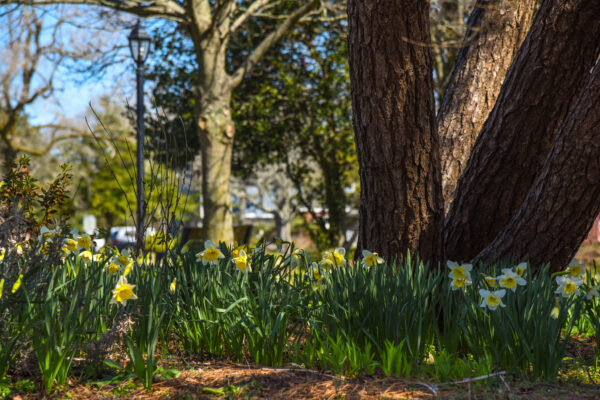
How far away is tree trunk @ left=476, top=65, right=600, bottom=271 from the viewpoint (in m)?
3.19

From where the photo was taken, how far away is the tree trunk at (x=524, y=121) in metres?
3.64

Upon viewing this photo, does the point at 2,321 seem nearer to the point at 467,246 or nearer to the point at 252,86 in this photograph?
the point at 467,246

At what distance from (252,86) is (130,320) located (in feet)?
29.0

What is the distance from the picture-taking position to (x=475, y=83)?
4.46 metres

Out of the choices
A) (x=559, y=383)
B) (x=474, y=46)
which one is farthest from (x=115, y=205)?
(x=559, y=383)

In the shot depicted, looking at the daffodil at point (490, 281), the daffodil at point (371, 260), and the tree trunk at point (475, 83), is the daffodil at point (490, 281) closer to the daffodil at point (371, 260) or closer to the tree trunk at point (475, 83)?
the daffodil at point (371, 260)

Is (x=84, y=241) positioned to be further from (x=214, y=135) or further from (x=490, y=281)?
(x=214, y=135)

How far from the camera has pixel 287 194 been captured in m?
25.8

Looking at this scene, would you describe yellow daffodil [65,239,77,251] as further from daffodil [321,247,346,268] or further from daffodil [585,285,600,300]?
daffodil [585,285,600,300]

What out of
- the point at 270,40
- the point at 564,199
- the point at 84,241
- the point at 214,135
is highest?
the point at 270,40

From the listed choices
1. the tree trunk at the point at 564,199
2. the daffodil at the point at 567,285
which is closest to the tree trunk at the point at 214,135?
the tree trunk at the point at 564,199

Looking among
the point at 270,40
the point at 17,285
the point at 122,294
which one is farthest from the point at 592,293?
the point at 270,40

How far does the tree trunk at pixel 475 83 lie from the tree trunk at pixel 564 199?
982 mm

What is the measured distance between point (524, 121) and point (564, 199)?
2.28 feet
